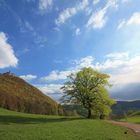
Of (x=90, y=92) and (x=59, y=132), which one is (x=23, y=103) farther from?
(x=59, y=132)

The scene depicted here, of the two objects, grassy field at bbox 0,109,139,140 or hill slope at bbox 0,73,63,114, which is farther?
hill slope at bbox 0,73,63,114

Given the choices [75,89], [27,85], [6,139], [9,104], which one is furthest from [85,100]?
[27,85]

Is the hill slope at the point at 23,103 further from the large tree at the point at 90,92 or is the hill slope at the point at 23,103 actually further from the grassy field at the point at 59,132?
the grassy field at the point at 59,132

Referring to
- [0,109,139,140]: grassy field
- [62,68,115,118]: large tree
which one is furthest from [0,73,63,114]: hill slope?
[0,109,139,140]: grassy field

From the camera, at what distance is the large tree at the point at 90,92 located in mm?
67625

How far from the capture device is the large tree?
67.6 metres

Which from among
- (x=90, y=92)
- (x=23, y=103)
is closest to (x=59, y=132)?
(x=90, y=92)

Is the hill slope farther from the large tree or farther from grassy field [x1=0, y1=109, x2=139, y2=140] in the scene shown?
grassy field [x1=0, y1=109, x2=139, y2=140]

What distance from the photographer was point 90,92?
2655 inches

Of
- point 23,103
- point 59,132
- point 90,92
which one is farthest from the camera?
point 23,103

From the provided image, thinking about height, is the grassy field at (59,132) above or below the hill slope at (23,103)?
below

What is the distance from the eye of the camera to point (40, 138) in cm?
2684

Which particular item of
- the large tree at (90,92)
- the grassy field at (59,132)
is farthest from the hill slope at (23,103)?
the grassy field at (59,132)

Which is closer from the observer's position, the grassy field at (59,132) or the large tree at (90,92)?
the grassy field at (59,132)
